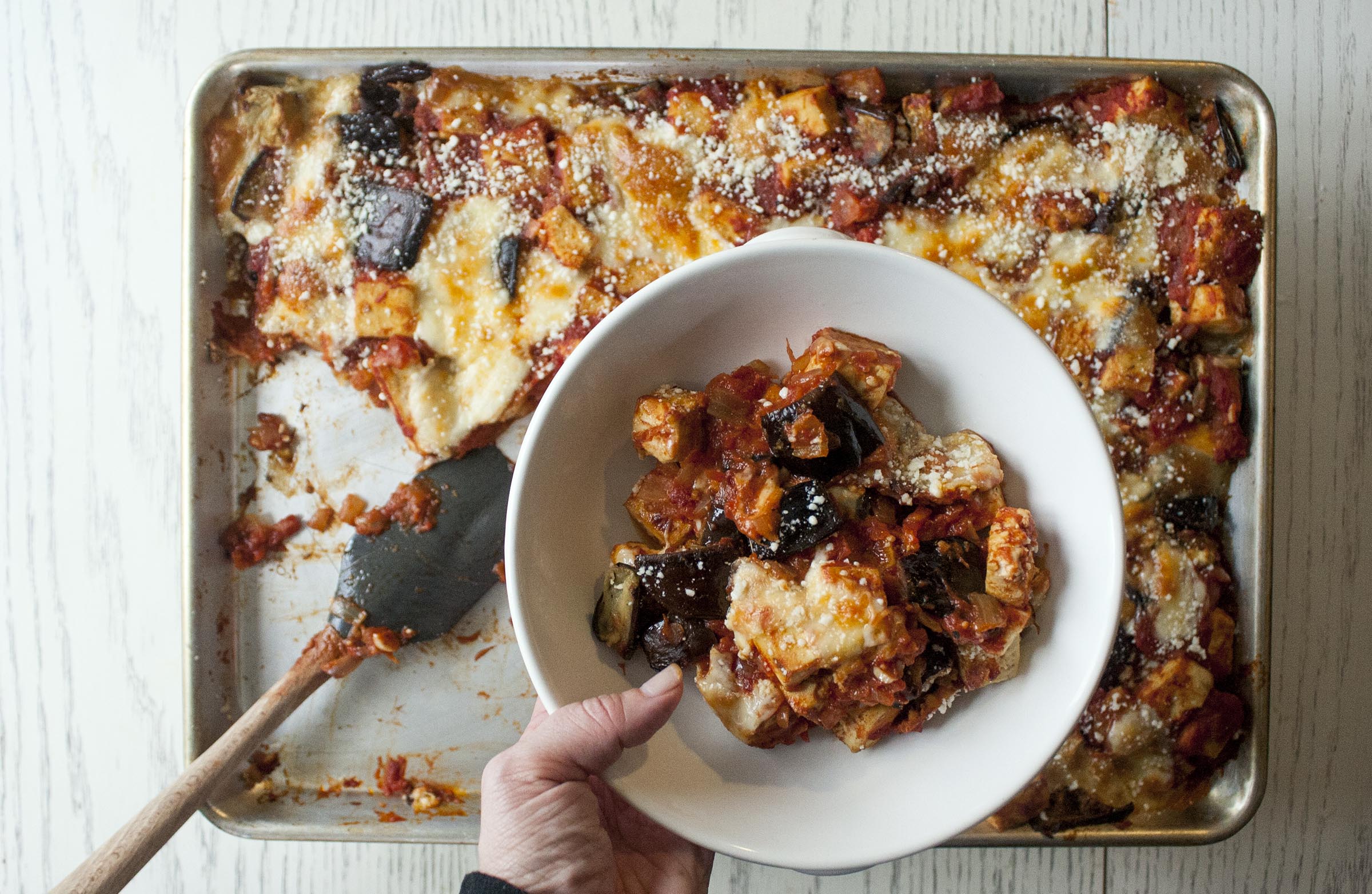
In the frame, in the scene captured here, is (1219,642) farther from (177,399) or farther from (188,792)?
(177,399)

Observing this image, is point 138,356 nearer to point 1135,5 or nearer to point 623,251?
point 623,251

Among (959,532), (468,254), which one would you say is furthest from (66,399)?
(959,532)

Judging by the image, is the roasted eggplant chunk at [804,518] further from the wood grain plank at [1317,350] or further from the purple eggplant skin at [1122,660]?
the wood grain plank at [1317,350]

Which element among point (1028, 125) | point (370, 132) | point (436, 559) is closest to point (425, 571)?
point (436, 559)

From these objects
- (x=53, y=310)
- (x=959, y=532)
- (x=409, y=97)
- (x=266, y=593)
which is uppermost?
(x=409, y=97)

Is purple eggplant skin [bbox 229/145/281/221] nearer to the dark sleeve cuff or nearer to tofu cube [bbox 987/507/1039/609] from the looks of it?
the dark sleeve cuff

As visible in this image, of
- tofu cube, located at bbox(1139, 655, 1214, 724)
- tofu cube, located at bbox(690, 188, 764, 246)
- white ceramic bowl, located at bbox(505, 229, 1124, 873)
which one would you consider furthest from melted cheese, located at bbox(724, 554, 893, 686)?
tofu cube, located at bbox(1139, 655, 1214, 724)
